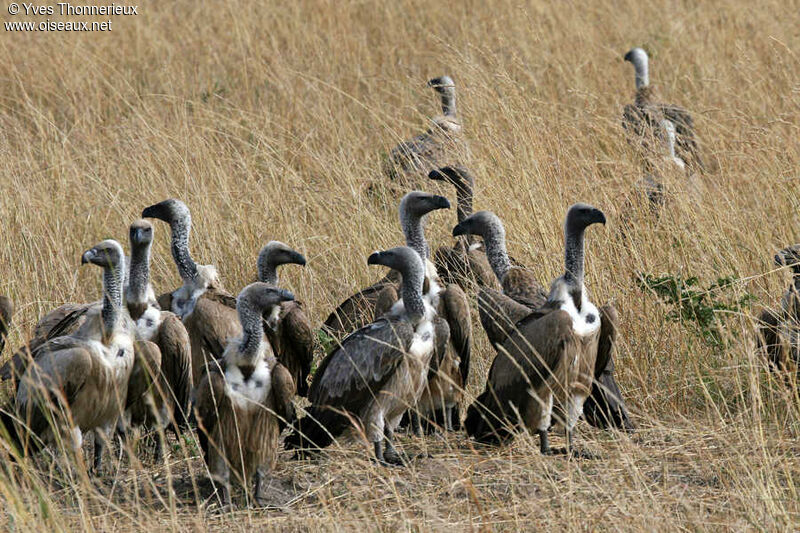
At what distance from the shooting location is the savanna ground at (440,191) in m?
5.38

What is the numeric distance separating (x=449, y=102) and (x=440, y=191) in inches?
77.8

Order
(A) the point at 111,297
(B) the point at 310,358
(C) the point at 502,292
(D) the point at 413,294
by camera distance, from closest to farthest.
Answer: (A) the point at 111,297
(D) the point at 413,294
(B) the point at 310,358
(C) the point at 502,292

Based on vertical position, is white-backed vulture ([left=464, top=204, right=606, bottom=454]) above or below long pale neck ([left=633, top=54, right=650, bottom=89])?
below

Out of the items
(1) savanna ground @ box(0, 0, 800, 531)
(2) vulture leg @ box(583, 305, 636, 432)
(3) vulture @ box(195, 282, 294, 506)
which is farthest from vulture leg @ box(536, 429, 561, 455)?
(3) vulture @ box(195, 282, 294, 506)

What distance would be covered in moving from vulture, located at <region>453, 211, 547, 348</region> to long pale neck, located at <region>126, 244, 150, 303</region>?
1.76 meters

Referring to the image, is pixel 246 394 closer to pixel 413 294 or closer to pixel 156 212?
pixel 413 294

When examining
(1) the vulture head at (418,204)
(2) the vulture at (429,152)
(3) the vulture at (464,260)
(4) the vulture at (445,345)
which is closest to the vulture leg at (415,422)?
(4) the vulture at (445,345)

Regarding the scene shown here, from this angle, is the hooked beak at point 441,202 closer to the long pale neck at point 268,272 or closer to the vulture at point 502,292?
the vulture at point 502,292

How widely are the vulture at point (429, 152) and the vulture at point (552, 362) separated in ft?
8.88

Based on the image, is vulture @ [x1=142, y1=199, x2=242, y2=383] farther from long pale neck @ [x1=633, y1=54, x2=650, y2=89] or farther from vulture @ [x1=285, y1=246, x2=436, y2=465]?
long pale neck @ [x1=633, y1=54, x2=650, y2=89]

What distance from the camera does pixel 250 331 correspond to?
18.8 feet

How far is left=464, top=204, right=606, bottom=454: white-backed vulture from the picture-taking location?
6074mm

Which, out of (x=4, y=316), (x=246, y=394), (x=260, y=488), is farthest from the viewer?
(x=4, y=316)

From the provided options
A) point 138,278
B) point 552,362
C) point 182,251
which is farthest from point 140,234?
point 552,362
